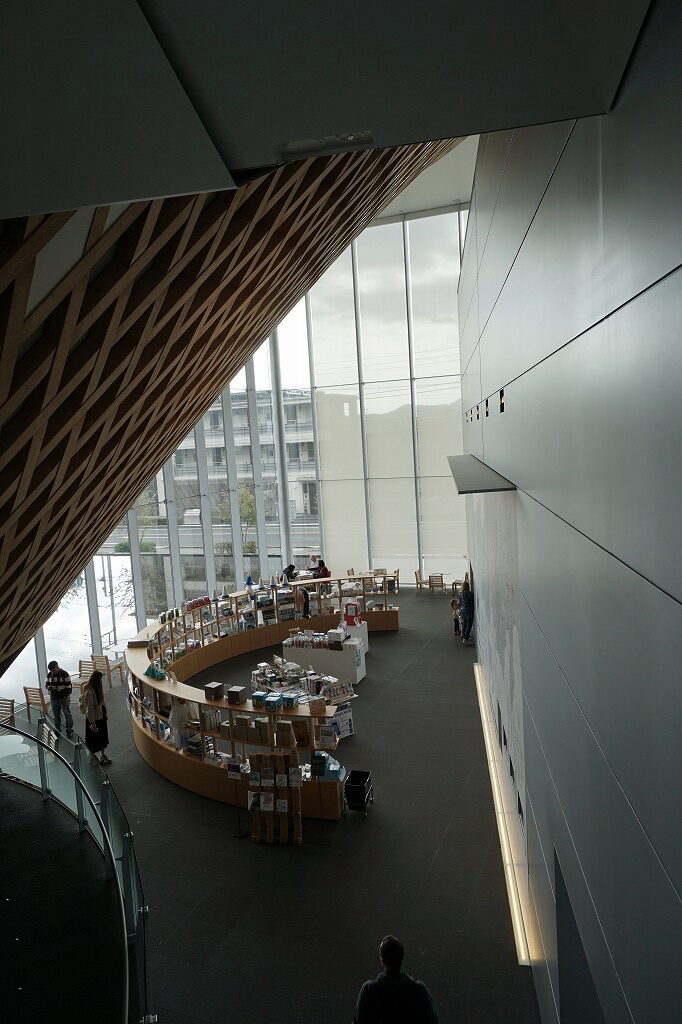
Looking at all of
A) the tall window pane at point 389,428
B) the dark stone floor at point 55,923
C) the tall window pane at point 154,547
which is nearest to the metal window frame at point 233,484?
the tall window pane at point 154,547

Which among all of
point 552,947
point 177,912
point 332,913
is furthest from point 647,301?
point 177,912

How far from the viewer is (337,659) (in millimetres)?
12453

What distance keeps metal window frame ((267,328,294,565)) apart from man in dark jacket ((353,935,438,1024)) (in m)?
17.4

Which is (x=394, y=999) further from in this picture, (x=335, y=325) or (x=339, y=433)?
(x=335, y=325)

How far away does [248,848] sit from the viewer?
7.44 metres

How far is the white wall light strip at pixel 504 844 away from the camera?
5625mm

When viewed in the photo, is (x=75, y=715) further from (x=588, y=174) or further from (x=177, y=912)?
(x=588, y=174)

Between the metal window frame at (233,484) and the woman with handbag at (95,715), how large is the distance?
30.6 ft

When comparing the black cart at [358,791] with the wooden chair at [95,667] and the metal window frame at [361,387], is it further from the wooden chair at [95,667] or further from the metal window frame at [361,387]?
the metal window frame at [361,387]

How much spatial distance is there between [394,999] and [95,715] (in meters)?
6.81

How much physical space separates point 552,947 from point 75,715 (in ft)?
34.1

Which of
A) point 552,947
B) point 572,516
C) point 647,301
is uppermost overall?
point 647,301

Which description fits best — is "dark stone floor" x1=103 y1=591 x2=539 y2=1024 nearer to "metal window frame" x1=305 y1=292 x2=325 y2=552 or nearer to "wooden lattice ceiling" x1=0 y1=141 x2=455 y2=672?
"wooden lattice ceiling" x1=0 y1=141 x2=455 y2=672

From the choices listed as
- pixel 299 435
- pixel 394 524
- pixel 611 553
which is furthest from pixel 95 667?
pixel 611 553
